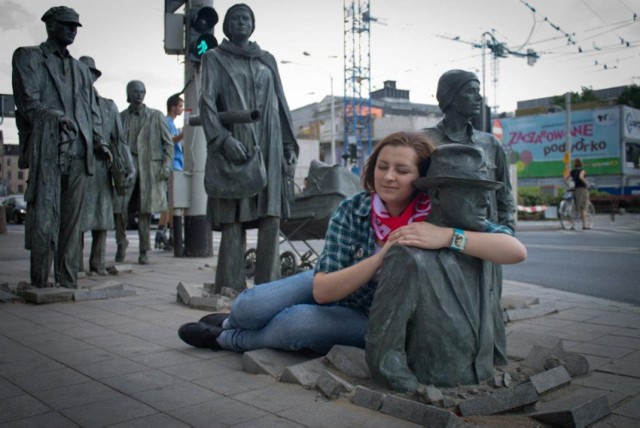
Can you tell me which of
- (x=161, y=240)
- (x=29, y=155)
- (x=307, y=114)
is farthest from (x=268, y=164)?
(x=307, y=114)

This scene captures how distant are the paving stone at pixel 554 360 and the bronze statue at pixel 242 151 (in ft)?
9.72

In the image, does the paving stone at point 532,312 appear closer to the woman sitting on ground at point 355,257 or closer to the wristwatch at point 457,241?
the woman sitting on ground at point 355,257

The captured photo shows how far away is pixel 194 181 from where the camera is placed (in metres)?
10.6

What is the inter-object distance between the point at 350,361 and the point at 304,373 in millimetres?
243

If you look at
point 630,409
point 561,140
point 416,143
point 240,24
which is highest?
point 561,140

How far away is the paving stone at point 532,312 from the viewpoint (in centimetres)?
530

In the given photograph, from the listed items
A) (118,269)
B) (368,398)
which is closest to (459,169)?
(368,398)

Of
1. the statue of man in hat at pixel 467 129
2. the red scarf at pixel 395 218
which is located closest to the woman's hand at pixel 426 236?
the red scarf at pixel 395 218

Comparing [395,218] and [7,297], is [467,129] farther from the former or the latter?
[7,297]

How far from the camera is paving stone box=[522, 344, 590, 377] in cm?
337

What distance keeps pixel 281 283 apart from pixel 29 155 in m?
3.53

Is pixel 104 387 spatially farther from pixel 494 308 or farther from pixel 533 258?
pixel 533 258

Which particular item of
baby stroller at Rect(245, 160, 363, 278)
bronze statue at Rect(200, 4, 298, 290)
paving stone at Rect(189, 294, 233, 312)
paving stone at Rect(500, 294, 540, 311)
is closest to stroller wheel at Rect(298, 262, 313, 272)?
baby stroller at Rect(245, 160, 363, 278)

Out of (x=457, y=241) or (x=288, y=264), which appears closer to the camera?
(x=457, y=241)
